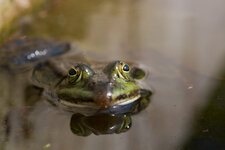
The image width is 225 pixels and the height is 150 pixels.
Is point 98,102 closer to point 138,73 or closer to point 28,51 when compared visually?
point 138,73

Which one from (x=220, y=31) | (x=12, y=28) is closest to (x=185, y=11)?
(x=220, y=31)

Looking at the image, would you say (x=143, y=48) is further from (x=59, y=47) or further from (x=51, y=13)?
(x=51, y=13)

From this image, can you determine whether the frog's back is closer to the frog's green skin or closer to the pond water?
the pond water

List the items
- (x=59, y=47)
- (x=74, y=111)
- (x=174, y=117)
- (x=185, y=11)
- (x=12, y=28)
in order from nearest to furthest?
1. (x=174, y=117)
2. (x=74, y=111)
3. (x=59, y=47)
4. (x=12, y=28)
5. (x=185, y=11)

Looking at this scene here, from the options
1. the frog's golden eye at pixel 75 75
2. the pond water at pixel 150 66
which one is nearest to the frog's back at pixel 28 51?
the pond water at pixel 150 66

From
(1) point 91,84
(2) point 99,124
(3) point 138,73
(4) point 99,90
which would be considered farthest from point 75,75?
(3) point 138,73

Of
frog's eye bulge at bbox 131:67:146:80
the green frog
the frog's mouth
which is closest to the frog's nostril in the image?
the green frog
